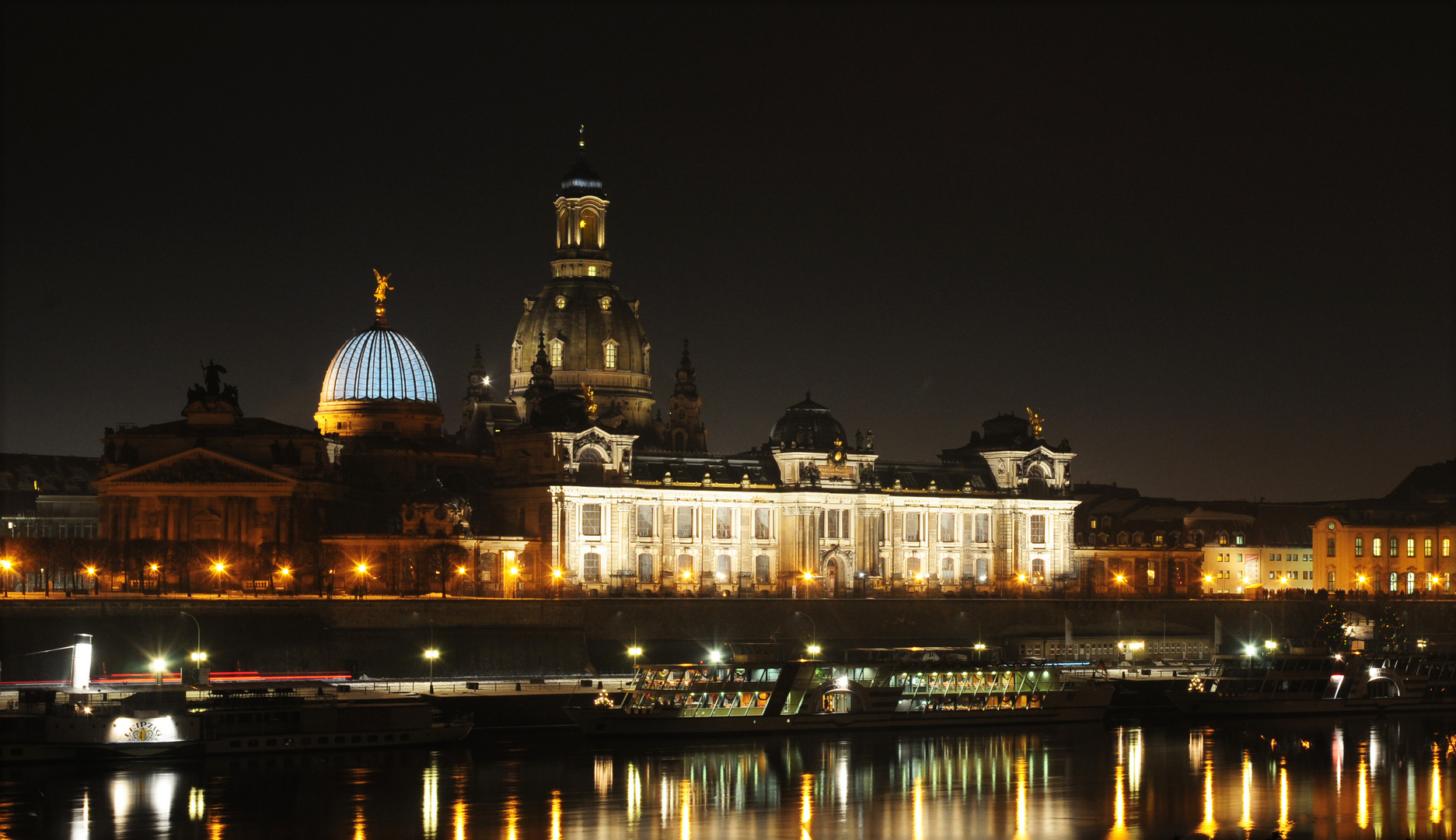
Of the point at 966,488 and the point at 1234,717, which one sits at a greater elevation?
the point at 966,488

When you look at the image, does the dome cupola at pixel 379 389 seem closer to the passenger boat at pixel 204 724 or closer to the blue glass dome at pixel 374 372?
the blue glass dome at pixel 374 372

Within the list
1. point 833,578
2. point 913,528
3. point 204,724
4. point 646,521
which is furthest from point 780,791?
point 913,528

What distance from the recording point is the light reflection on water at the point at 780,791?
2616 inches

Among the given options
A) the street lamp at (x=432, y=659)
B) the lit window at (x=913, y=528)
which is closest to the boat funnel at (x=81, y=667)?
the street lamp at (x=432, y=659)

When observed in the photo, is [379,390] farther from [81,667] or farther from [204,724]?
[204,724]

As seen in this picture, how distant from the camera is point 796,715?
3610 inches

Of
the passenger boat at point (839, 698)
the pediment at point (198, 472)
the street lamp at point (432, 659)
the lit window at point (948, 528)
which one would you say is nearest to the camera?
the passenger boat at point (839, 698)

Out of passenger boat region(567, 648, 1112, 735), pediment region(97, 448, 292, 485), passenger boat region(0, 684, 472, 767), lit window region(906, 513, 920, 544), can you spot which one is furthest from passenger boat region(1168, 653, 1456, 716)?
pediment region(97, 448, 292, 485)

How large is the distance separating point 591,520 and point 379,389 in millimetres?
19941

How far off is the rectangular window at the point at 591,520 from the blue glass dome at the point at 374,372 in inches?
712

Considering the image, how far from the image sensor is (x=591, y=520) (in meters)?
136

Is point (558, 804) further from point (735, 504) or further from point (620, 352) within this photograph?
point (620, 352)

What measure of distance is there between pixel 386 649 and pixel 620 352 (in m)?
46.8

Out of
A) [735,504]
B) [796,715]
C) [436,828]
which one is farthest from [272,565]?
[436,828]
